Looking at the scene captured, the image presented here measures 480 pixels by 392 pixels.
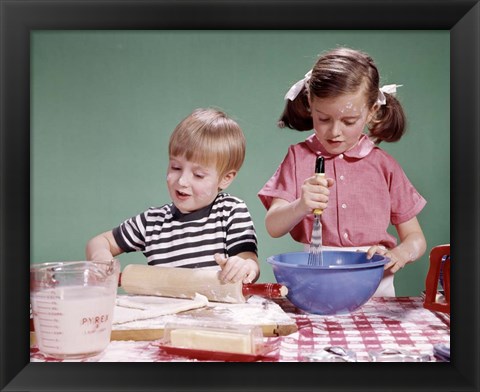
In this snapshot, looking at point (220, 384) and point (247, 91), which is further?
point (247, 91)

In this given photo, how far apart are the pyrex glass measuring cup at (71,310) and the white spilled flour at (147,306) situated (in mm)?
79

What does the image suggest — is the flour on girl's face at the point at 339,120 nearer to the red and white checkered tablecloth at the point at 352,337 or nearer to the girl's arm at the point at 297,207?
the girl's arm at the point at 297,207

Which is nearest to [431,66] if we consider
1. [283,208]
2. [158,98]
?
[283,208]

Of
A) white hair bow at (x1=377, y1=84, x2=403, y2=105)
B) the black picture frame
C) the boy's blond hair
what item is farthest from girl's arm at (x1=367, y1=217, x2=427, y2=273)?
the boy's blond hair

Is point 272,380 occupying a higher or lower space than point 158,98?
lower

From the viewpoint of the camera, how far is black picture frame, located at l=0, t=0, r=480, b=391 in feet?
3.43

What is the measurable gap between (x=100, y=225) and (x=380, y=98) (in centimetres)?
57

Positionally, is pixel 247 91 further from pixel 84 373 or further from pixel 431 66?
pixel 84 373

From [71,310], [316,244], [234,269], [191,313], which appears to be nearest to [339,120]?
[316,244]

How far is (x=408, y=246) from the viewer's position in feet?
3.93

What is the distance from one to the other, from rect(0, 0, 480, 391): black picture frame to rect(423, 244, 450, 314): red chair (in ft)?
0.14

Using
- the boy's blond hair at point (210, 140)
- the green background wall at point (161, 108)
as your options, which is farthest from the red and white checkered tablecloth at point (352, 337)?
the boy's blond hair at point (210, 140)

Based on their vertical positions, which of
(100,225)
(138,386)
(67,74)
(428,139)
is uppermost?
(67,74)

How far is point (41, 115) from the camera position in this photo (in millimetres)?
1129
